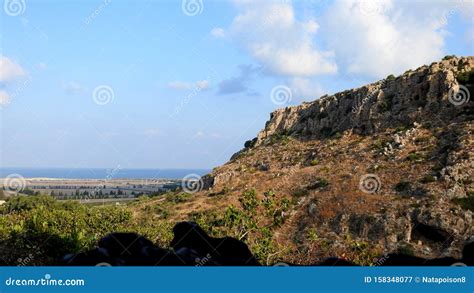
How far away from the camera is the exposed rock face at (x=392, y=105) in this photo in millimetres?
102000

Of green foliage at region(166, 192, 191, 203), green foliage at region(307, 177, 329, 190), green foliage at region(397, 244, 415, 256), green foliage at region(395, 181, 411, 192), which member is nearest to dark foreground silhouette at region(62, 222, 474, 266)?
green foliage at region(397, 244, 415, 256)

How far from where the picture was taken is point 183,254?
966 inches

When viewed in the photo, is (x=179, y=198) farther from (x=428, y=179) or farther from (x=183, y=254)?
(x=183, y=254)

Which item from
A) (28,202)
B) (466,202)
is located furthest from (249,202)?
(28,202)

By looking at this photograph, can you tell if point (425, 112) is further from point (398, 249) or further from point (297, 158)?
point (398, 249)

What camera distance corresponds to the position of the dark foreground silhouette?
23.1 meters

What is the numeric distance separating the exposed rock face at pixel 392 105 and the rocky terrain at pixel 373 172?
0.83 feet

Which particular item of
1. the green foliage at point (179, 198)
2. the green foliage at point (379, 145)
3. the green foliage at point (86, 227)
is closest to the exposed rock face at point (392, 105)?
the green foliage at point (379, 145)

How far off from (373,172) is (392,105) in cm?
2727

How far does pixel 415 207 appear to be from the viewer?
72.8 m

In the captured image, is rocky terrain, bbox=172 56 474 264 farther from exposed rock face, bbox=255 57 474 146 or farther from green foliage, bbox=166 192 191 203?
green foliage, bbox=166 192 191 203

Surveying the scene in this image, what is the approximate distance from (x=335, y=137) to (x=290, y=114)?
32540 millimetres

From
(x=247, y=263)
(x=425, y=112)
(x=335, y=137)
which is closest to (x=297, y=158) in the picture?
(x=335, y=137)
